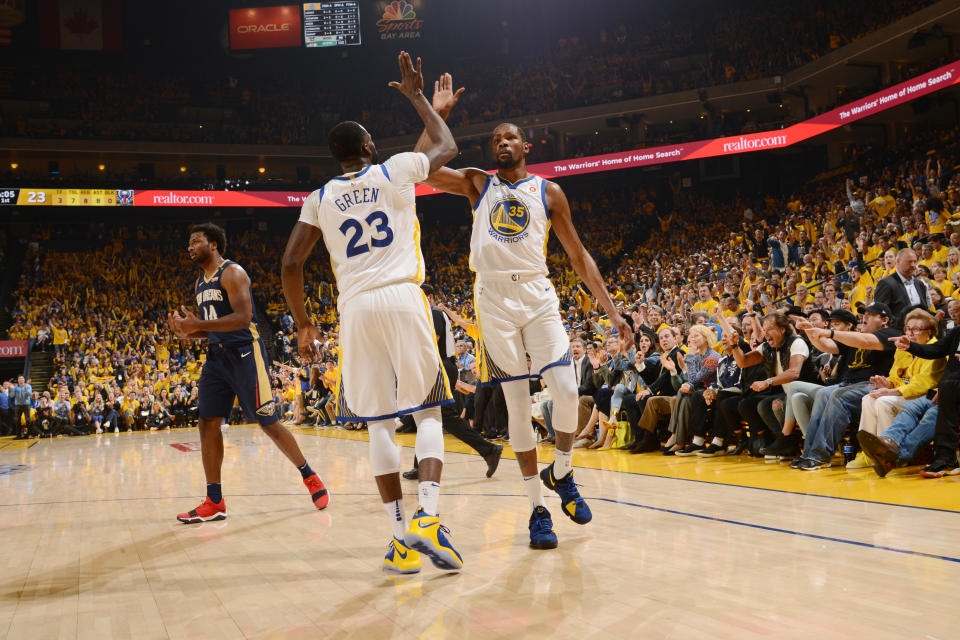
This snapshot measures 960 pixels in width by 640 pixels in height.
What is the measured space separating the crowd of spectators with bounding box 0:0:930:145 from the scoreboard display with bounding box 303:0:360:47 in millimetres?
3008

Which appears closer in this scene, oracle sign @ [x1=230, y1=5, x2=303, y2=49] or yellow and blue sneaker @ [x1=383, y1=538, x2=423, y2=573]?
yellow and blue sneaker @ [x1=383, y1=538, x2=423, y2=573]

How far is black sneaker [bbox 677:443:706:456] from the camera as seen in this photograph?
720 centimetres

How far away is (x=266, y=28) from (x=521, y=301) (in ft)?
99.6

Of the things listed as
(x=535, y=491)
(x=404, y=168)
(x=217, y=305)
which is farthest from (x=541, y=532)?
(x=217, y=305)

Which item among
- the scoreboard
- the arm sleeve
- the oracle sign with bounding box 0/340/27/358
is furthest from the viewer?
the scoreboard

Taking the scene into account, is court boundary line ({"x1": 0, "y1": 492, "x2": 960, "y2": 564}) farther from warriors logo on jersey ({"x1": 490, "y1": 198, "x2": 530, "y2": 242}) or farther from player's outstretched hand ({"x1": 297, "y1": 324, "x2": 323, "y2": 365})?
player's outstretched hand ({"x1": 297, "y1": 324, "x2": 323, "y2": 365})

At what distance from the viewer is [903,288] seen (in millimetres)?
7906

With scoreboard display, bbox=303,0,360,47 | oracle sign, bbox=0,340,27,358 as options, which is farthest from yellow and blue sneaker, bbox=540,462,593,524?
scoreboard display, bbox=303,0,360,47

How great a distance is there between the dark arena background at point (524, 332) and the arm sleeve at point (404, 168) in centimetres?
32

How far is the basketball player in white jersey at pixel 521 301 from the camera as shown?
374 cm

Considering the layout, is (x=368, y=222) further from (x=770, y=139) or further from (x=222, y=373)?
(x=770, y=139)

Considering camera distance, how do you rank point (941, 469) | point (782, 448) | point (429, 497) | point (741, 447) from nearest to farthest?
point (429, 497) → point (941, 469) → point (782, 448) → point (741, 447)

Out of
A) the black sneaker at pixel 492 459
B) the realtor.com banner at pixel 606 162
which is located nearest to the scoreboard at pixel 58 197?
the realtor.com banner at pixel 606 162

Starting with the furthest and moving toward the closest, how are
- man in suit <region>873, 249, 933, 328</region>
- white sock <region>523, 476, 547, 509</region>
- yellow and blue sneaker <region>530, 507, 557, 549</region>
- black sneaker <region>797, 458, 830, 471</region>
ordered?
man in suit <region>873, 249, 933, 328</region> → black sneaker <region>797, 458, 830, 471</region> → white sock <region>523, 476, 547, 509</region> → yellow and blue sneaker <region>530, 507, 557, 549</region>
